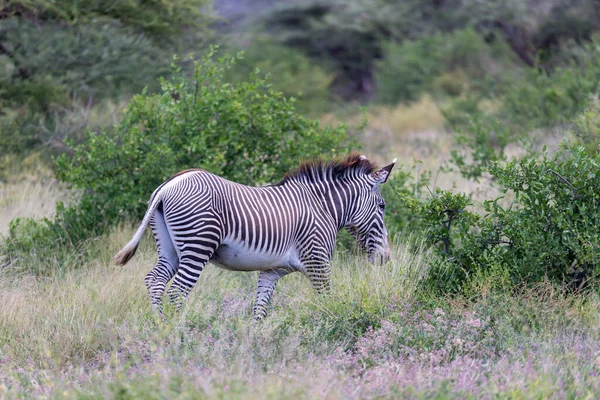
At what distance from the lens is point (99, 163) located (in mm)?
9352

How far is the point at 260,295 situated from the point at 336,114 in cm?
1684

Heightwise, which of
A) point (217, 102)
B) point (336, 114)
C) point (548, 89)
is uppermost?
point (217, 102)

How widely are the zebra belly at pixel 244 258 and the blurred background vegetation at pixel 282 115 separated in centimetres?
138

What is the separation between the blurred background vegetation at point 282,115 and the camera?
7406 millimetres

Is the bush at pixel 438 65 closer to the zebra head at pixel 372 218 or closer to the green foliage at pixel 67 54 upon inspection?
the green foliage at pixel 67 54

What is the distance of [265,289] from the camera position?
7.10m

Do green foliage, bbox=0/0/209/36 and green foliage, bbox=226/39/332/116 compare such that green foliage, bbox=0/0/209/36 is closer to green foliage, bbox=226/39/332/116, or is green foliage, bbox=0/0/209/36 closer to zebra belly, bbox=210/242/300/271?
green foliage, bbox=226/39/332/116

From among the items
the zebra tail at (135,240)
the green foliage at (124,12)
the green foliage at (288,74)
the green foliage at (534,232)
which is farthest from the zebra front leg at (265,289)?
the green foliage at (288,74)

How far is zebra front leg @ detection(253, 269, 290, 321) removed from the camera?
6.97 meters

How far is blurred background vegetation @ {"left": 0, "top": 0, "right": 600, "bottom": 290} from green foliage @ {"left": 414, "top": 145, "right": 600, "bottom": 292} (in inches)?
0.8

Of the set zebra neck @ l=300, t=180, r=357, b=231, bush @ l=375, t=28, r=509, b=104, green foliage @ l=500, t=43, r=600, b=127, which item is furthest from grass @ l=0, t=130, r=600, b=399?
bush @ l=375, t=28, r=509, b=104

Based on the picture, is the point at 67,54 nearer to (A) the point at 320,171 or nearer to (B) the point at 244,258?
(A) the point at 320,171

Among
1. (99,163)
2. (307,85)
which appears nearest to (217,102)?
(99,163)

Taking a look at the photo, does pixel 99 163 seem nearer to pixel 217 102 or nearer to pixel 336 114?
pixel 217 102
